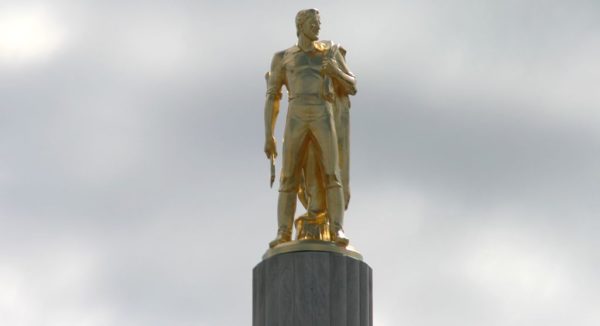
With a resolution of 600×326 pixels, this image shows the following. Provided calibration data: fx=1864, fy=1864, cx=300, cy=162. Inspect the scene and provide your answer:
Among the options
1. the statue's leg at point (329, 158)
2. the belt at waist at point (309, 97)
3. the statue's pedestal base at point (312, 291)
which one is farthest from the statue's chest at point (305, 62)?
the statue's pedestal base at point (312, 291)

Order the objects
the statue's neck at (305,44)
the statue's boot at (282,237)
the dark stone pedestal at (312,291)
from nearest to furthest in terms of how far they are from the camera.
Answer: the dark stone pedestal at (312,291), the statue's boot at (282,237), the statue's neck at (305,44)

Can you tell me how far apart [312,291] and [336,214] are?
2.27 meters

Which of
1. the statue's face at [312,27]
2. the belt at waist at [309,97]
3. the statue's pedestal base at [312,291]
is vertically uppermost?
the statue's face at [312,27]

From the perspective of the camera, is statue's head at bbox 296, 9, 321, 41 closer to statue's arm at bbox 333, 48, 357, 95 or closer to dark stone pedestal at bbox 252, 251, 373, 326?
statue's arm at bbox 333, 48, 357, 95

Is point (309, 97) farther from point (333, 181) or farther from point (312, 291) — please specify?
point (312, 291)

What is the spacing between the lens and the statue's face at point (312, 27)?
40344 millimetres

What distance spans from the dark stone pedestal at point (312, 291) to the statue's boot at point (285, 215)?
0.86m

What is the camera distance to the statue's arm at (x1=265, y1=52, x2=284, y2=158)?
133 feet

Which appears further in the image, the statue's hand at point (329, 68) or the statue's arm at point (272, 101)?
the statue's arm at point (272, 101)

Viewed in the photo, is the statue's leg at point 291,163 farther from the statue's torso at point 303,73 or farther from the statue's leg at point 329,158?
the statue's torso at point 303,73

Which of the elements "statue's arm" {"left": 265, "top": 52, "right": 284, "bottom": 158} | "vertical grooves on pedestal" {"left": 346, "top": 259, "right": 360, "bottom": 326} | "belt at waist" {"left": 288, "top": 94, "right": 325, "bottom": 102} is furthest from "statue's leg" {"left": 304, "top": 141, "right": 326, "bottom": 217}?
"vertical grooves on pedestal" {"left": 346, "top": 259, "right": 360, "bottom": 326}

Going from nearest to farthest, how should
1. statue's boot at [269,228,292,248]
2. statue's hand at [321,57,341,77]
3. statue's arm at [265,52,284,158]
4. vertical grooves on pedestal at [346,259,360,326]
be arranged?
vertical grooves on pedestal at [346,259,360,326], statue's boot at [269,228,292,248], statue's hand at [321,57,341,77], statue's arm at [265,52,284,158]

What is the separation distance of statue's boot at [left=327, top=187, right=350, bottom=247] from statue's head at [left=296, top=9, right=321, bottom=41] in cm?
347

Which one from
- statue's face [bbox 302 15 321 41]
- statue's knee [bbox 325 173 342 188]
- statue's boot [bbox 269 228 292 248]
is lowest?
statue's boot [bbox 269 228 292 248]
